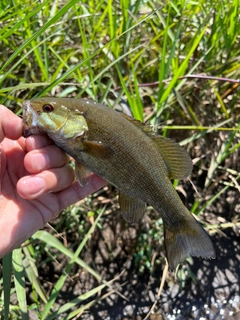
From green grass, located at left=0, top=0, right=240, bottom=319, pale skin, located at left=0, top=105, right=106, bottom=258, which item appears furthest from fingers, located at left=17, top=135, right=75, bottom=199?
green grass, located at left=0, top=0, right=240, bottom=319

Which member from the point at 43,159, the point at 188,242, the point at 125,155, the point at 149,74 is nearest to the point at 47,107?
the point at 43,159

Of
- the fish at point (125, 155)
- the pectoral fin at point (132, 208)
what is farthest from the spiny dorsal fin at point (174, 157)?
the pectoral fin at point (132, 208)

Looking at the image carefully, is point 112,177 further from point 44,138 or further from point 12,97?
point 12,97

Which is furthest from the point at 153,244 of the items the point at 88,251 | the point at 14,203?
the point at 14,203

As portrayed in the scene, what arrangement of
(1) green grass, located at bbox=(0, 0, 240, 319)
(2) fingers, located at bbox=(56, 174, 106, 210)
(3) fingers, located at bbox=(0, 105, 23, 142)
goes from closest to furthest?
(3) fingers, located at bbox=(0, 105, 23, 142) → (2) fingers, located at bbox=(56, 174, 106, 210) → (1) green grass, located at bbox=(0, 0, 240, 319)

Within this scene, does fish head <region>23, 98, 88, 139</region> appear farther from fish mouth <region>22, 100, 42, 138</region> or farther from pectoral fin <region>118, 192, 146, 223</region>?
pectoral fin <region>118, 192, 146, 223</region>

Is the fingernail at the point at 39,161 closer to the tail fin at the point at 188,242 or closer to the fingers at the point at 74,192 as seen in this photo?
the fingers at the point at 74,192
